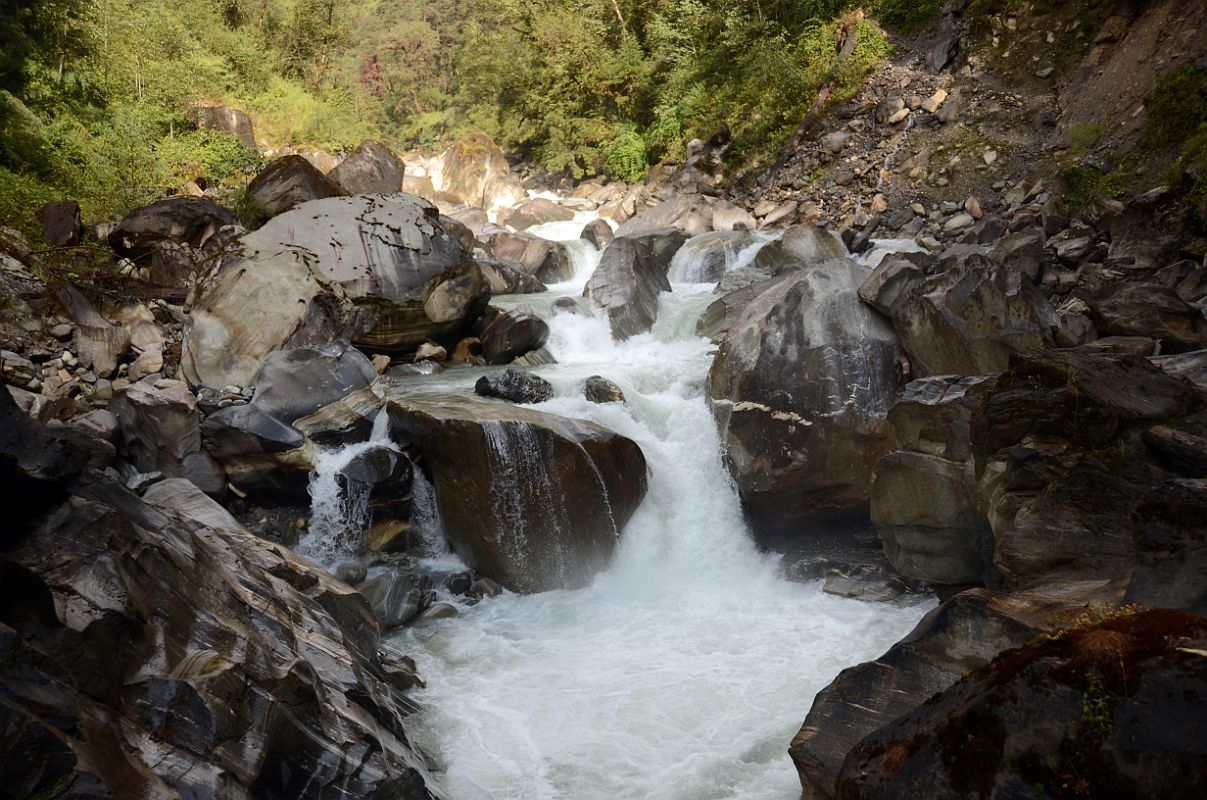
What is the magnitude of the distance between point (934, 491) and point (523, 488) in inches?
186

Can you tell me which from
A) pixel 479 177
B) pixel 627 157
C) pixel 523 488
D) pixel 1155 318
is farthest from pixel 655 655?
pixel 479 177

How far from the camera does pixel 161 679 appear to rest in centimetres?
412

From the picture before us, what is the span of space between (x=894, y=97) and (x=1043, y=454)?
672 inches

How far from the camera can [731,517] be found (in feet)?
34.6

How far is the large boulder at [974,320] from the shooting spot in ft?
29.7

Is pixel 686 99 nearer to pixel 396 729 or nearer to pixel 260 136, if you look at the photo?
pixel 260 136

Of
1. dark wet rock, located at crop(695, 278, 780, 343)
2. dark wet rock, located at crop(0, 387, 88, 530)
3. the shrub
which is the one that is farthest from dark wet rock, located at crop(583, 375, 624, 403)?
the shrub

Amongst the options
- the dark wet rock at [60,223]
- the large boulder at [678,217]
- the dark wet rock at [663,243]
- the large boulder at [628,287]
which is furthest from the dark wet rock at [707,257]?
the dark wet rock at [60,223]

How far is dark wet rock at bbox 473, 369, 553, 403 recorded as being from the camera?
11.4m

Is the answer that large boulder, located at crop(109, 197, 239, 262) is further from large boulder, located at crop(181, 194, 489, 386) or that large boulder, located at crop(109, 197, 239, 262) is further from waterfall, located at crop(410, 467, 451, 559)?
waterfall, located at crop(410, 467, 451, 559)

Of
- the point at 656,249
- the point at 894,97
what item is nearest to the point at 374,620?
the point at 656,249

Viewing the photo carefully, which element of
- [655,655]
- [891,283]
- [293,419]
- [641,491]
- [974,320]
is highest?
[891,283]

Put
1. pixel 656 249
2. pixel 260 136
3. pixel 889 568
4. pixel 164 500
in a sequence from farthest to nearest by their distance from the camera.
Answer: pixel 260 136 < pixel 656 249 < pixel 889 568 < pixel 164 500

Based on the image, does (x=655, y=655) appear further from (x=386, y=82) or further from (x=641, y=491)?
(x=386, y=82)
